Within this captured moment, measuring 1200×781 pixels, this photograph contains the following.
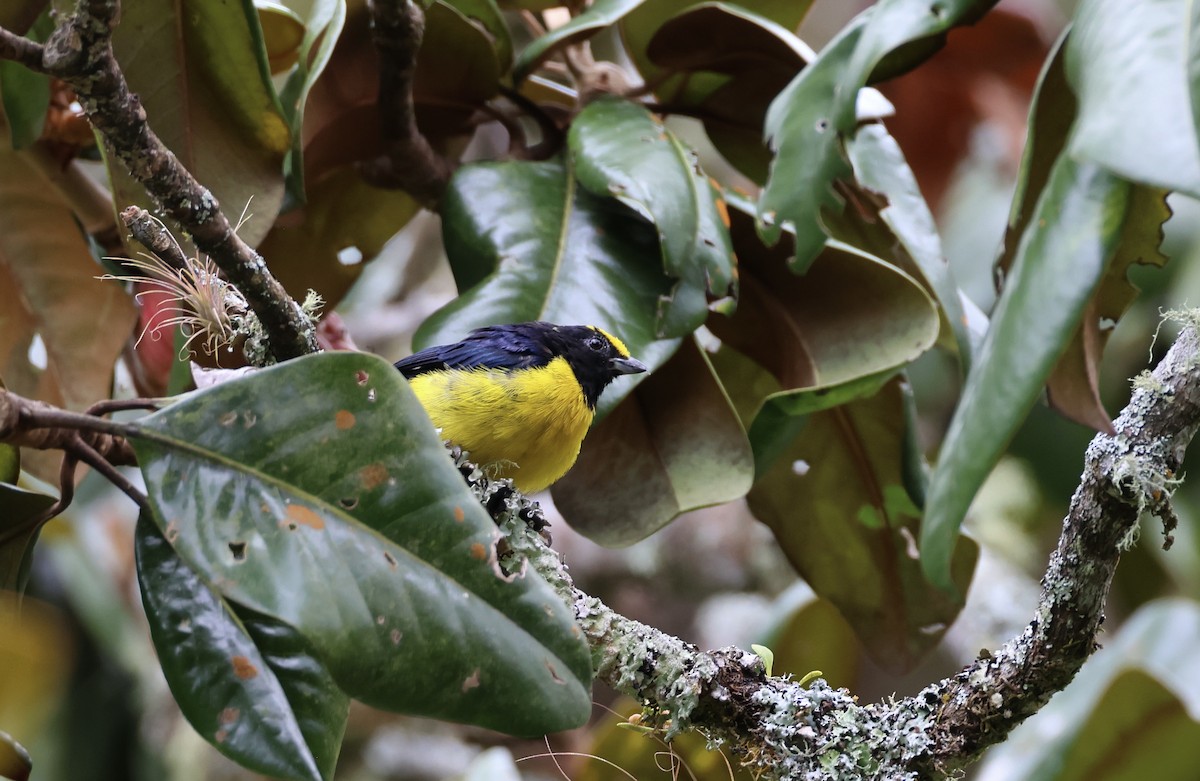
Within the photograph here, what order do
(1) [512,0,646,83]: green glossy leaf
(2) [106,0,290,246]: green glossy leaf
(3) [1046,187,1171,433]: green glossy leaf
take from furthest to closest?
(1) [512,0,646,83]: green glossy leaf, (2) [106,0,290,246]: green glossy leaf, (3) [1046,187,1171,433]: green glossy leaf

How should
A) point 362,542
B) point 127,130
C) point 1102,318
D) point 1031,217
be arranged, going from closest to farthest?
point 362,542
point 127,130
point 1031,217
point 1102,318

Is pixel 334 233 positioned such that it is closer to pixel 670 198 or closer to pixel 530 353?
pixel 530 353

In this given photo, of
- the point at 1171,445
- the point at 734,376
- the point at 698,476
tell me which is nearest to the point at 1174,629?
the point at 734,376

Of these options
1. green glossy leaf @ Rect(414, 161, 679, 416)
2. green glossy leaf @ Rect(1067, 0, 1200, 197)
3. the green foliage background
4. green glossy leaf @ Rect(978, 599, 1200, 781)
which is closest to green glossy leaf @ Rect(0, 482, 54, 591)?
the green foliage background

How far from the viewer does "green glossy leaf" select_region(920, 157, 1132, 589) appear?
3.86 feet

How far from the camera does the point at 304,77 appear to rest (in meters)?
2.01

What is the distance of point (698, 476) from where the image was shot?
79.2 inches

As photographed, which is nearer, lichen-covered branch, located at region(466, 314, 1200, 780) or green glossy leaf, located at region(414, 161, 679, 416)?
lichen-covered branch, located at region(466, 314, 1200, 780)

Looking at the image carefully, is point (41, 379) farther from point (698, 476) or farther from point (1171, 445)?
point (1171, 445)

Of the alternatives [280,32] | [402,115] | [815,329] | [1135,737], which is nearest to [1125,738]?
[1135,737]

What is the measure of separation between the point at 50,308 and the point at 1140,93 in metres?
2.01

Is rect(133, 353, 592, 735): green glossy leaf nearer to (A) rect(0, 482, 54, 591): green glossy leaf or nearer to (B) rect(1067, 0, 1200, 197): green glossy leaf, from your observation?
(A) rect(0, 482, 54, 591): green glossy leaf

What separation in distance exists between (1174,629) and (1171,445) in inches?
81.4

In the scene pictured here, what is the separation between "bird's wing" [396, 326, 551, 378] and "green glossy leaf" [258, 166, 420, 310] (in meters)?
0.23
